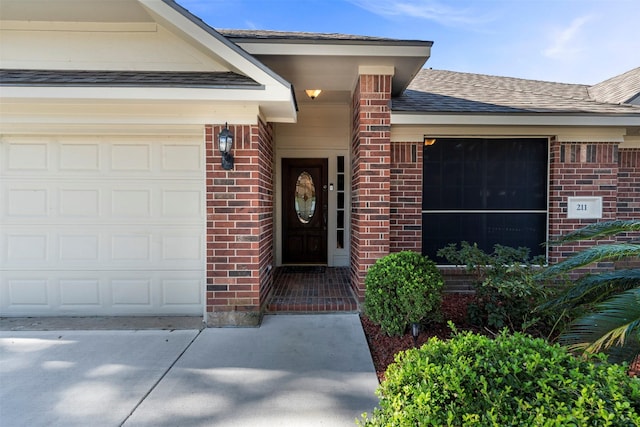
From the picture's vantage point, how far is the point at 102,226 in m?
4.19

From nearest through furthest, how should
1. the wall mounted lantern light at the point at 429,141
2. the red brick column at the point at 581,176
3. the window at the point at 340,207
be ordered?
the red brick column at the point at 581,176 < the wall mounted lantern light at the point at 429,141 < the window at the point at 340,207

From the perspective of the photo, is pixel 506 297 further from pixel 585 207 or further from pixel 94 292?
pixel 94 292

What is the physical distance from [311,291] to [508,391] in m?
3.53

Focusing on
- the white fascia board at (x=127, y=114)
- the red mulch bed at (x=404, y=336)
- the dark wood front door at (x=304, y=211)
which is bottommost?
the red mulch bed at (x=404, y=336)

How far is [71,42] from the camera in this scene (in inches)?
146

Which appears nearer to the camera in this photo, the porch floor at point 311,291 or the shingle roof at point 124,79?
the shingle roof at point 124,79

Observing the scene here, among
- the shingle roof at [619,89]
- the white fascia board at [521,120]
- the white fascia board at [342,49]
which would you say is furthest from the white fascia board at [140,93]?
the shingle roof at [619,89]

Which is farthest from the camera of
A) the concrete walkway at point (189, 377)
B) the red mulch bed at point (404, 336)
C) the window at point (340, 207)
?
the window at point (340, 207)

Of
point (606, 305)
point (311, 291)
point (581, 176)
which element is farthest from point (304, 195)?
point (606, 305)

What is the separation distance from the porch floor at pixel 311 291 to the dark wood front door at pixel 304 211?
35cm

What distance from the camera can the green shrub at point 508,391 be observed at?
1177 millimetres

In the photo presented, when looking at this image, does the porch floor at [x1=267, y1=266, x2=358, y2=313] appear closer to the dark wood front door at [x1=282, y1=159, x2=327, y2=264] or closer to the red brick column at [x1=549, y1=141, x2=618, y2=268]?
the dark wood front door at [x1=282, y1=159, x2=327, y2=264]

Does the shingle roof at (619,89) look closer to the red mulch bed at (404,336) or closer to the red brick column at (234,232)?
the red mulch bed at (404,336)

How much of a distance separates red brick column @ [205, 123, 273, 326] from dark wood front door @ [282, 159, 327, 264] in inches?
90.5
